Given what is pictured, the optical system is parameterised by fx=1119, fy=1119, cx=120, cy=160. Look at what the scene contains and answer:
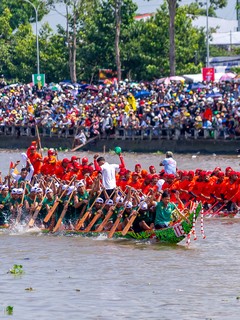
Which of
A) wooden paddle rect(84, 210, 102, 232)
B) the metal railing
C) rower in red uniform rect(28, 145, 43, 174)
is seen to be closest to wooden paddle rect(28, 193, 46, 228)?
wooden paddle rect(84, 210, 102, 232)

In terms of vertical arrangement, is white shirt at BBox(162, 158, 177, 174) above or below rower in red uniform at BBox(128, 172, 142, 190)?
above

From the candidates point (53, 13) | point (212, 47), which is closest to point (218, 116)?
point (212, 47)

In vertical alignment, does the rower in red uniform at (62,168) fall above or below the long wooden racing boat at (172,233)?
above

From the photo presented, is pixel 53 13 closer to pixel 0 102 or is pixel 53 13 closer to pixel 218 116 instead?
pixel 0 102

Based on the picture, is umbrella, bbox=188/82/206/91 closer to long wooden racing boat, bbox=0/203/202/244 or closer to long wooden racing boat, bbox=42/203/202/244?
long wooden racing boat, bbox=0/203/202/244

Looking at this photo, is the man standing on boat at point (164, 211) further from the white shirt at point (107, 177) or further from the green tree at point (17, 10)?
the green tree at point (17, 10)

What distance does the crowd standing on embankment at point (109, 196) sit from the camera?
21.9 metres

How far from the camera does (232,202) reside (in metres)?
25.4

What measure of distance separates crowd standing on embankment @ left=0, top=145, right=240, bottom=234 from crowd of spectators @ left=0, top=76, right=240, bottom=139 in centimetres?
1576

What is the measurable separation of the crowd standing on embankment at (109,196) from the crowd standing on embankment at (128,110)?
15.9m

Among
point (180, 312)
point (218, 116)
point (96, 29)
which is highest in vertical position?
point (96, 29)

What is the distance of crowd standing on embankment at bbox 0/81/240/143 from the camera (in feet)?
139

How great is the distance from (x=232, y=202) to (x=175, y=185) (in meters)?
1.43

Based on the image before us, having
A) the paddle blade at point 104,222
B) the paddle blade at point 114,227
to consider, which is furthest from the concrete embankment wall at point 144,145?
the paddle blade at point 114,227
